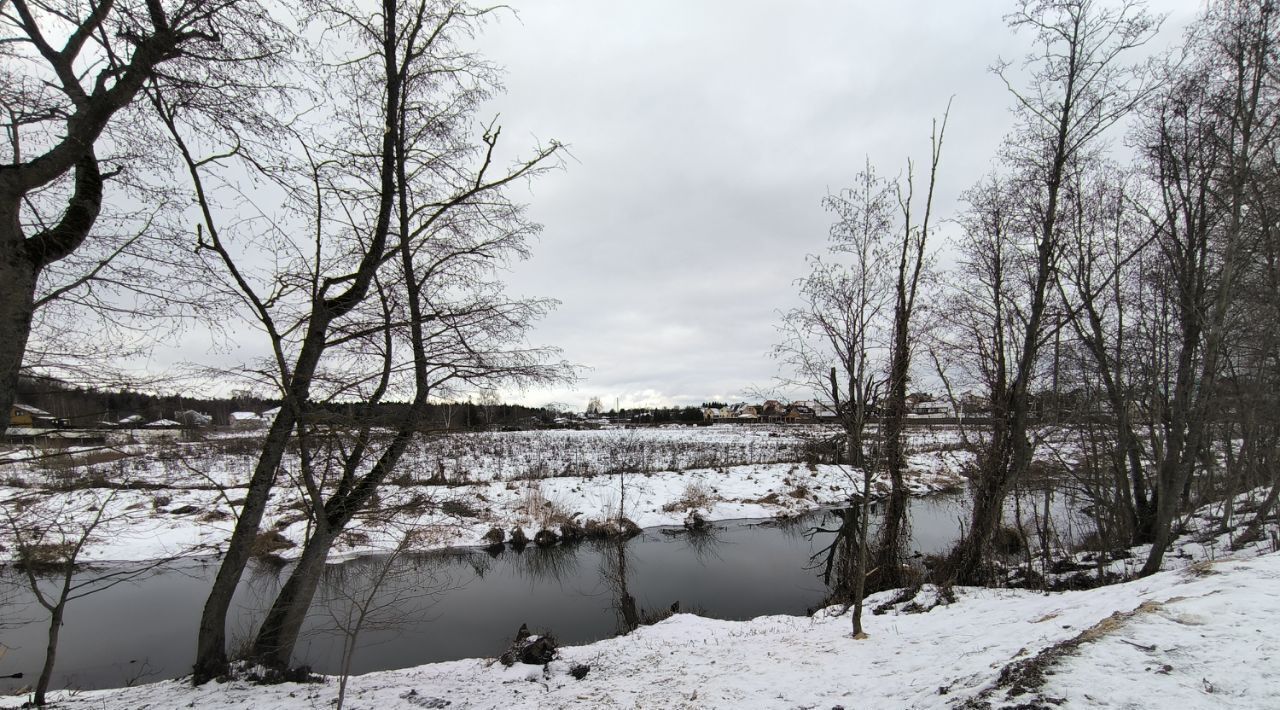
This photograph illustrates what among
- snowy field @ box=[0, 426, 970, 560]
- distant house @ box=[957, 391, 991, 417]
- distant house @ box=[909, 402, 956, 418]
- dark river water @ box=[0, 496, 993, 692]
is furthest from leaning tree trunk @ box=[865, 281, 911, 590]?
dark river water @ box=[0, 496, 993, 692]

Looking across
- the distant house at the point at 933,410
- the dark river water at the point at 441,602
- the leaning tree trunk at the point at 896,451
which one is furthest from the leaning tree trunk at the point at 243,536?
the distant house at the point at 933,410

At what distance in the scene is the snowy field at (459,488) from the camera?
6246 mm

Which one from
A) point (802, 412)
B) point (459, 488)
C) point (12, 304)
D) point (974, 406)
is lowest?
point (459, 488)

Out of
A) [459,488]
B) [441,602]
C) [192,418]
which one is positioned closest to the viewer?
[192,418]

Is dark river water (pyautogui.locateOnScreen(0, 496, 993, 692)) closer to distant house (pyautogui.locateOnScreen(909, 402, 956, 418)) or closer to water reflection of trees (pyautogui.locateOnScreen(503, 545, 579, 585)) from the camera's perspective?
water reflection of trees (pyautogui.locateOnScreen(503, 545, 579, 585))

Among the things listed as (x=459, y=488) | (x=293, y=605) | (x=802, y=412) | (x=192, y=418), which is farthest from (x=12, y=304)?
(x=459, y=488)

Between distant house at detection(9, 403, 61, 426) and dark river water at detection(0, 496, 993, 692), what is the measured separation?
310 centimetres

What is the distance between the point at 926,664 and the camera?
16.2ft

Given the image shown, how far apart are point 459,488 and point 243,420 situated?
440 inches

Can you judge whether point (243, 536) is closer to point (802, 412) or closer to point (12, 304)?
point (12, 304)

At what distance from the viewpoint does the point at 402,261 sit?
7656 mm

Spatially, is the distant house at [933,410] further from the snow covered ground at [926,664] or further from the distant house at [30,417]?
the distant house at [30,417]

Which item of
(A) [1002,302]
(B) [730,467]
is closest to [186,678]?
(A) [1002,302]

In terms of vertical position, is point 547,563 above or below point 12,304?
below
